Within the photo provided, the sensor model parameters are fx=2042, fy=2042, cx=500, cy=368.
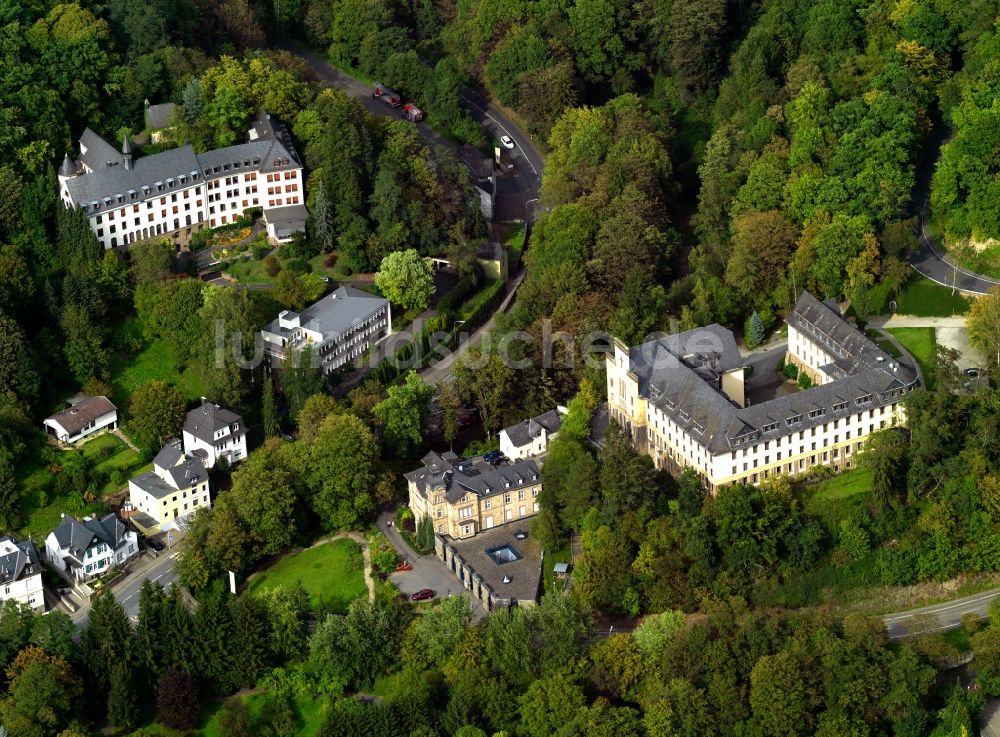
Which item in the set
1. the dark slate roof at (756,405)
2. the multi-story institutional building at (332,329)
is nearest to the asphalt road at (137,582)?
the multi-story institutional building at (332,329)

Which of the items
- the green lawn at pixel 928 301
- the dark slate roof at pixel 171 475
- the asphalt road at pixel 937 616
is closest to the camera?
the asphalt road at pixel 937 616

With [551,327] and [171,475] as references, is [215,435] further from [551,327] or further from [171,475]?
[551,327]

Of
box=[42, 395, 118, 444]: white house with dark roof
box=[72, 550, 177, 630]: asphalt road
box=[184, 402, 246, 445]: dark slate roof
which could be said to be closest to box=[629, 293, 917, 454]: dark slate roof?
box=[184, 402, 246, 445]: dark slate roof

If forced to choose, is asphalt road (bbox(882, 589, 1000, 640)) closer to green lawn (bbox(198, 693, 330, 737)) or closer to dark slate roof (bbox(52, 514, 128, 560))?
green lawn (bbox(198, 693, 330, 737))

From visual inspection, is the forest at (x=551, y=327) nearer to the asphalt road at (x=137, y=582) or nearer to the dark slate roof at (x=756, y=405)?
the dark slate roof at (x=756, y=405)

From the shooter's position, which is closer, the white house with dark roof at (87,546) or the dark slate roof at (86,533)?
the dark slate roof at (86,533)
